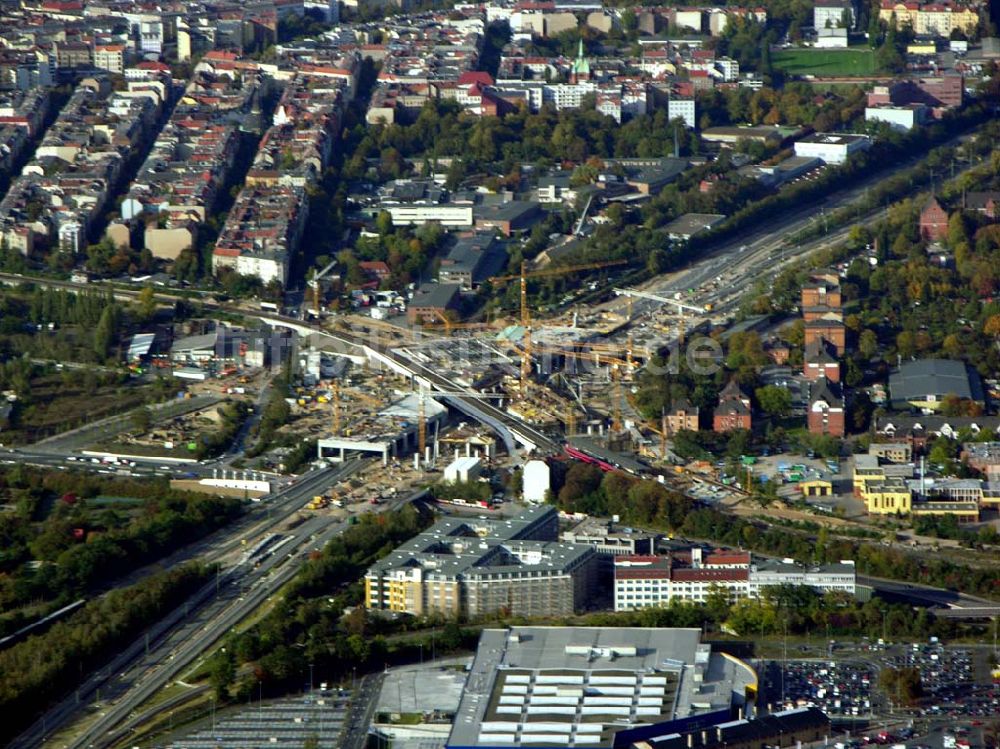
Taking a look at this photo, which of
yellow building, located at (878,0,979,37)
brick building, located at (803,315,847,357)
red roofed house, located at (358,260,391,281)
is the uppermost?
yellow building, located at (878,0,979,37)

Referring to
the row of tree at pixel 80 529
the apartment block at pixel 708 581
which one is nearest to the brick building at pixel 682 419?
the row of tree at pixel 80 529

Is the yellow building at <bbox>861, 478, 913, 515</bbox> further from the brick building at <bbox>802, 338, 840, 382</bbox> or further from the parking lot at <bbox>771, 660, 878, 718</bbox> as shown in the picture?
the parking lot at <bbox>771, 660, 878, 718</bbox>

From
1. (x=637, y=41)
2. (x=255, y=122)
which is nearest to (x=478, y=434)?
(x=255, y=122)

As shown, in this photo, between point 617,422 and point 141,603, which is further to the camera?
point 617,422

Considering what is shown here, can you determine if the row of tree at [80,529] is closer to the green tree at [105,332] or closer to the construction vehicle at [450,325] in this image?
the green tree at [105,332]

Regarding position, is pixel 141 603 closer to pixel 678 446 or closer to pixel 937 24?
pixel 678 446

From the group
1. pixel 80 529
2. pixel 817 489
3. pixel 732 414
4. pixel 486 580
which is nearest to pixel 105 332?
pixel 80 529

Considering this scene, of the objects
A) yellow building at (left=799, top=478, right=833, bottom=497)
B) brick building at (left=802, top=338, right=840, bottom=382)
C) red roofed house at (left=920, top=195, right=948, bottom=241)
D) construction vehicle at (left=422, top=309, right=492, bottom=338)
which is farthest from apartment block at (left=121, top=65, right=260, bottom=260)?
yellow building at (left=799, top=478, right=833, bottom=497)
